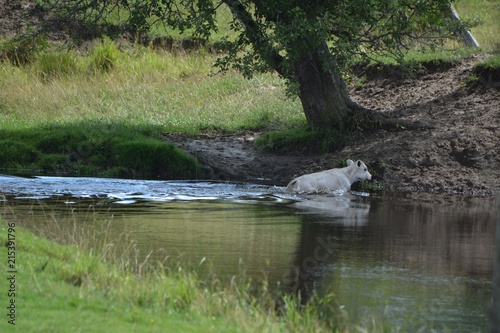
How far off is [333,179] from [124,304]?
12598 mm

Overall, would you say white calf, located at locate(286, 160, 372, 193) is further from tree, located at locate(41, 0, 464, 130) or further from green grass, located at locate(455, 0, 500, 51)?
green grass, located at locate(455, 0, 500, 51)

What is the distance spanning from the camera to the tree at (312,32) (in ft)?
69.4

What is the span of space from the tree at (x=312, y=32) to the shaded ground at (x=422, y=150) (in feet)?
5.27

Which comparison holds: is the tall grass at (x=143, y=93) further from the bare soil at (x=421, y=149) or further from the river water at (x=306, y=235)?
the river water at (x=306, y=235)

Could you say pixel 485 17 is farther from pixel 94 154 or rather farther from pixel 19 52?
pixel 94 154

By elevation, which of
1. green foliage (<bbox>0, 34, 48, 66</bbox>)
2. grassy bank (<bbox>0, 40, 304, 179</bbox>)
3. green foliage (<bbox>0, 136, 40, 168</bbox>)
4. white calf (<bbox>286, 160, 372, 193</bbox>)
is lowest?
Answer: white calf (<bbox>286, 160, 372, 193</bbox>)

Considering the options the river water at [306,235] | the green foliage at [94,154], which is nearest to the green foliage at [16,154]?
the green foliage at [94,154]

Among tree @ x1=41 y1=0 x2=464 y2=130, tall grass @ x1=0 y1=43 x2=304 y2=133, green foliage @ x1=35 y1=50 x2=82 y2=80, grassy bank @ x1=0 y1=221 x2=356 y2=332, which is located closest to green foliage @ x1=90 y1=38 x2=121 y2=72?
tall grass @ x1=0 y1=43 x2=304 y2=133

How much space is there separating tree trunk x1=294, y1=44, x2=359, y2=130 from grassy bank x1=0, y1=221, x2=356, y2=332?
14.7 m

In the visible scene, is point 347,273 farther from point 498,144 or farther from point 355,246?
point 498,144

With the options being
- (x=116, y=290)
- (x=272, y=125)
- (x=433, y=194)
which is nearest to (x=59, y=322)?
(x=116, y=290)

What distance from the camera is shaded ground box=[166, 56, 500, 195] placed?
2169 cm

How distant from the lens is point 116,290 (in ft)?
29.0

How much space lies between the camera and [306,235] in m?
14.4
